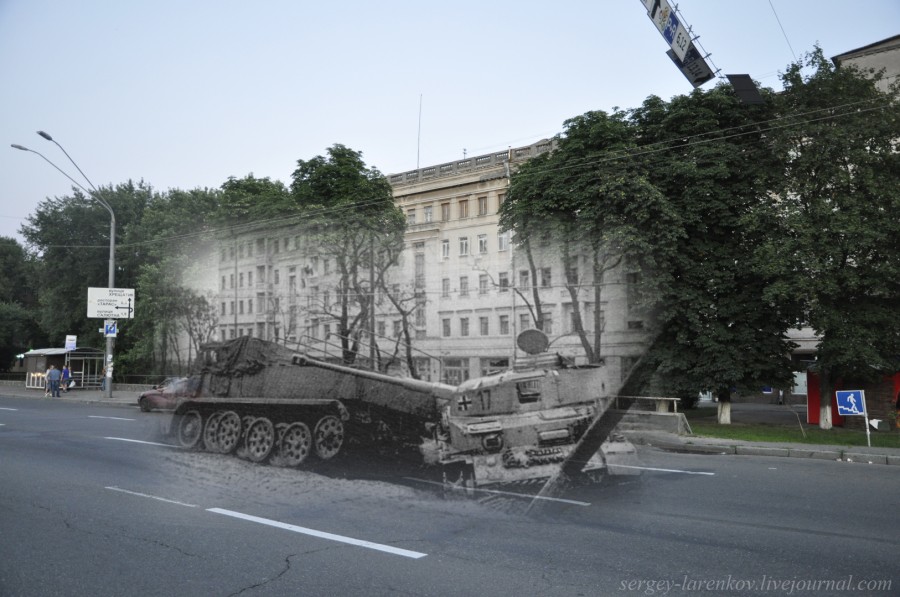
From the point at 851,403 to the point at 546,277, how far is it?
13.3 meters

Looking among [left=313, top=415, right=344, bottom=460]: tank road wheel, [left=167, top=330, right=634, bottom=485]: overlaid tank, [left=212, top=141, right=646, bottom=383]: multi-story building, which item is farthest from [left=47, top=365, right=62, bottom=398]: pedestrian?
[left=313, top=415, right=344, bottom=460]: tank road wheel

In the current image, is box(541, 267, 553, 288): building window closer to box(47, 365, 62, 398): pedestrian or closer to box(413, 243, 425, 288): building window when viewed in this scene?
box(413, 243, 425, 288): building window

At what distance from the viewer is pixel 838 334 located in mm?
19641

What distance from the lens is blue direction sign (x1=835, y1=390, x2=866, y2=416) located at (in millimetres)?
15802

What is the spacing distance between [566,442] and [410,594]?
1.89m

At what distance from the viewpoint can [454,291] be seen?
6395 millimetres

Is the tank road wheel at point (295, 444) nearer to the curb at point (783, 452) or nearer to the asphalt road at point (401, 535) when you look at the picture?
the asphalt road at point (401, 535)

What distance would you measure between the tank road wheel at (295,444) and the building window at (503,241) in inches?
104

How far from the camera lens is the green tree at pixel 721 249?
2033 cm

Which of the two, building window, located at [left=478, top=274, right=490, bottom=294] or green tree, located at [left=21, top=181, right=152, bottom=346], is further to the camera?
green tree, located at [left=21, top=181, right=152, bottom=346]

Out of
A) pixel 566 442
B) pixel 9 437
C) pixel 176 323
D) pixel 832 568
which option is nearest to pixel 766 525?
pixel 832 568

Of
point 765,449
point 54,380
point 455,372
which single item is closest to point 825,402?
point 765,449

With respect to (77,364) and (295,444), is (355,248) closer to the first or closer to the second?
(295,444)

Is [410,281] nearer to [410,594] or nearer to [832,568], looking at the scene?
[410,594]
